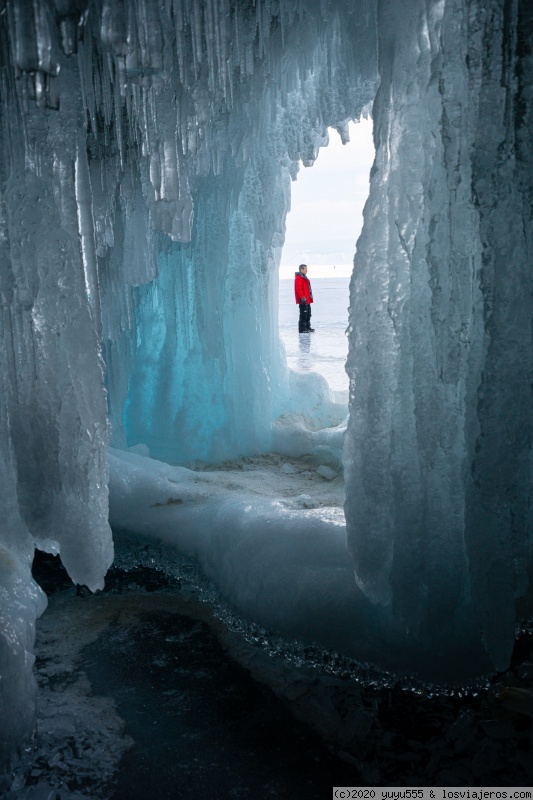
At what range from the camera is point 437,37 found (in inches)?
96.2

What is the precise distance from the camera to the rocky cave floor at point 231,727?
7.49 ft

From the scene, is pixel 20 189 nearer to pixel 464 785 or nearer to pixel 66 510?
pixel 66 510

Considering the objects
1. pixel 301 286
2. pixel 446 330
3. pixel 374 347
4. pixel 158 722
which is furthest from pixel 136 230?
pixel 301 286

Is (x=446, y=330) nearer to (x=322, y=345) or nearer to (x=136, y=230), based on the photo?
(x=136, y=230)

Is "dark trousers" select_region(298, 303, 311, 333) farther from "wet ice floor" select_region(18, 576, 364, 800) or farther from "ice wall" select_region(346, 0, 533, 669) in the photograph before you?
"ice wall" select_region(346, 0, 533, 669)

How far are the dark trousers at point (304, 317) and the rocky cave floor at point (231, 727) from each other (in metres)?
9.68

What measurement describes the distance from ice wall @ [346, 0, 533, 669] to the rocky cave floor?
1.09 ft

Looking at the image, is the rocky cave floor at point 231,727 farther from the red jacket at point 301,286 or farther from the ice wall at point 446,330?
the red jacket at point 301,286

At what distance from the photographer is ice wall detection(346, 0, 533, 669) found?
2.41m

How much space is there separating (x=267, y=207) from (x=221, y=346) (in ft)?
4.60

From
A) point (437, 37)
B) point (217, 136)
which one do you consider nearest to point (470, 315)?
point (437, 37)

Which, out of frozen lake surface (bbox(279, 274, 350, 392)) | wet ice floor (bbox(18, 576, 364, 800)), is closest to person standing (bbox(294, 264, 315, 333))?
frozen lake surface (bbox(279, 274, 350, 392))

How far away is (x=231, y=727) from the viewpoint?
260 centimetres

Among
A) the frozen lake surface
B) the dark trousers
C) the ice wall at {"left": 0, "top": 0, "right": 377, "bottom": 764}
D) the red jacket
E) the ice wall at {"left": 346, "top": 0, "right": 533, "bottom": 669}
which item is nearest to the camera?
the ice wall at {"left": 346, "top": 0, "right": 533, "bottom": 669}
